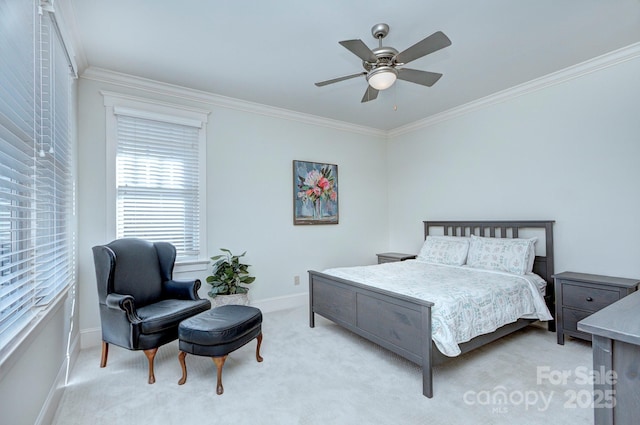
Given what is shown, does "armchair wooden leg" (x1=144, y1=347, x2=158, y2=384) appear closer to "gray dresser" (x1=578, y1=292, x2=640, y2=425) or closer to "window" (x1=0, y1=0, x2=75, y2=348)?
"window" (x1=0, y1=0, x2=75, y2=348)

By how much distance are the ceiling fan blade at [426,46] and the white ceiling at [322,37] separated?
0.38 metres

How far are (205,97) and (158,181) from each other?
3.82 ft

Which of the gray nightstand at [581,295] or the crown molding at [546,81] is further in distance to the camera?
the crown molding at [546,81]

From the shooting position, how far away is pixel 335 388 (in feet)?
7.36

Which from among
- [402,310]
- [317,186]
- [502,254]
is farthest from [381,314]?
[317,186]

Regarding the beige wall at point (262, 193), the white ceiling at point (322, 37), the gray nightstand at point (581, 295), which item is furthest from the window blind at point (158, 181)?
the gray nightstand at point (581, 295)

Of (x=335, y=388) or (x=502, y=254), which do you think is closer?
(x=335, y=388)

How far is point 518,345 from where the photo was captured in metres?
2.91

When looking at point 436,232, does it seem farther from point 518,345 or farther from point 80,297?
point 80,297

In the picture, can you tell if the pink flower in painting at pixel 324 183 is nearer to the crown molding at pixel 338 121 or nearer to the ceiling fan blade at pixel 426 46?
the crown molding at pixel 338 121

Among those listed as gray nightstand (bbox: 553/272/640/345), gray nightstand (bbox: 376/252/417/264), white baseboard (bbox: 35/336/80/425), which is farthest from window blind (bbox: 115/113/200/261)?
gray nightstand (bbox: 553/272/640/345)

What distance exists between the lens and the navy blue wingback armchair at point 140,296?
236 cm

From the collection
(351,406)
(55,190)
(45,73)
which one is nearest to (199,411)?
(351,406)

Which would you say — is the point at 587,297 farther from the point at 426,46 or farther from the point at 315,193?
the point at 315,193
